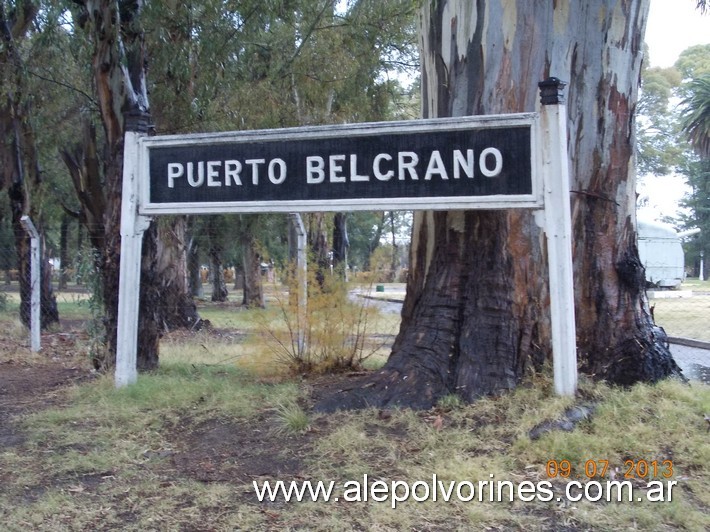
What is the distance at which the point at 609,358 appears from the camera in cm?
549

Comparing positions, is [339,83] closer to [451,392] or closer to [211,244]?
[211,244]

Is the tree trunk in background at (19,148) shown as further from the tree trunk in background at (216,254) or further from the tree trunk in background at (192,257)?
the tree trunk in background at (216,254)

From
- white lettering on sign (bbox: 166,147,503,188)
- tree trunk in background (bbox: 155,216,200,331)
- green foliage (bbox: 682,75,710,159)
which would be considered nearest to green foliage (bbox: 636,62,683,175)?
green foliage (bbox: 682,75,710,159)

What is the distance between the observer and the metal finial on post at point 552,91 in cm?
503

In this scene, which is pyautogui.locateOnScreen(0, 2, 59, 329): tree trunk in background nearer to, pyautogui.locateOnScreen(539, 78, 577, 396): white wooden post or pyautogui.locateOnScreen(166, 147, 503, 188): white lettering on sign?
pyautogui.locateOnScreen(166, 147, 503, 188): white lettering on sign

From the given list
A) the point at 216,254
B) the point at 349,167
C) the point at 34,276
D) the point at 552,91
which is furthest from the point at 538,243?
the point at 216,254

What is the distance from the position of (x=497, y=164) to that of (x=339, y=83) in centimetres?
1063

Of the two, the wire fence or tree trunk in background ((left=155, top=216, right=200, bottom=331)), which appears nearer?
the wire fence

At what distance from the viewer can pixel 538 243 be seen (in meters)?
5.54

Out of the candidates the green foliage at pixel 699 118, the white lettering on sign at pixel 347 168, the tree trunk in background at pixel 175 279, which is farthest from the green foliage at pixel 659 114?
the white lettering on sign at pixel 347 168

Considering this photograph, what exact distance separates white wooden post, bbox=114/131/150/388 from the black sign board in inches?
5.3

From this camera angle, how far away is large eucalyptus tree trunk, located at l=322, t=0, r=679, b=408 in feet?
18.0

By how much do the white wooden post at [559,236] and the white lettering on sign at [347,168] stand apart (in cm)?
37

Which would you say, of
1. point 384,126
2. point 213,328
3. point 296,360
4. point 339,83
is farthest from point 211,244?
point 384,126
